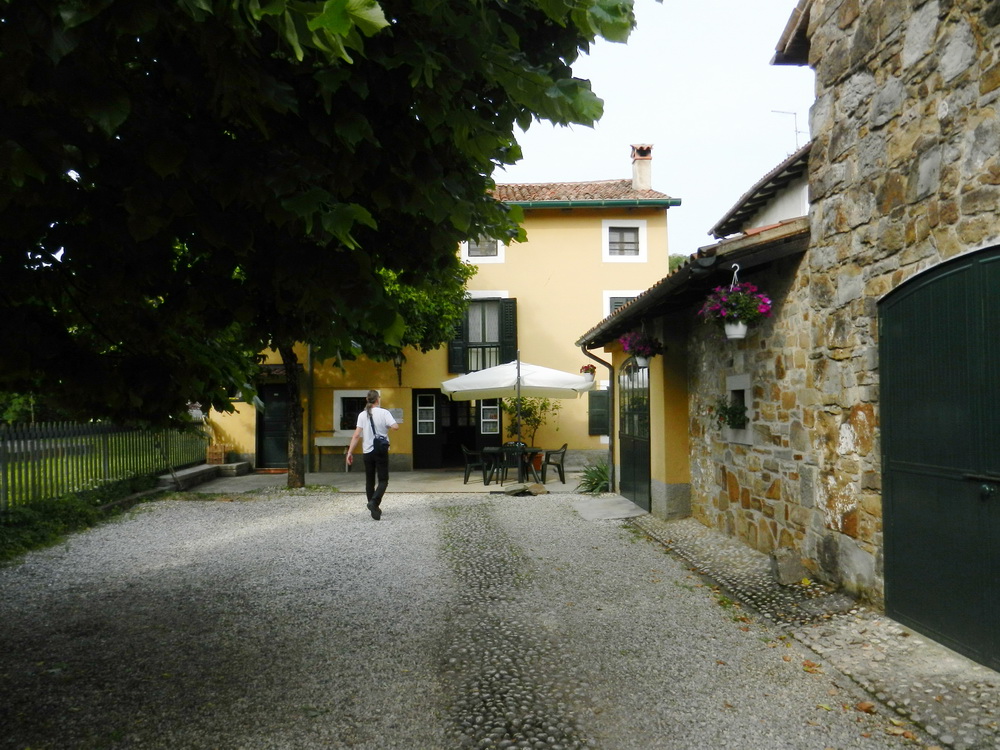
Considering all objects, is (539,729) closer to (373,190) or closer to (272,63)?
(373,190)

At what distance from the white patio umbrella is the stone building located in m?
6.71

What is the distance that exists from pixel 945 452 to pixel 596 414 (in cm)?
1408

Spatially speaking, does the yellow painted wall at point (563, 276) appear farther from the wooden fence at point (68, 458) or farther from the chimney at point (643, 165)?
the wooden fence at point (68, 458)

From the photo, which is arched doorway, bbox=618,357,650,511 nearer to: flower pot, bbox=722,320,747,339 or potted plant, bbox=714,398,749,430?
potted plant, bbox=714,398,749,430

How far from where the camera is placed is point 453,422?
63.4ft

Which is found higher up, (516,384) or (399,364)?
(399,364)

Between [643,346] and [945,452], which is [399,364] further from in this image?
[945,452]

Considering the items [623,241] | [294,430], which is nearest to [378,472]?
[294,430]

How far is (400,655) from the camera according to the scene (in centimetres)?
425

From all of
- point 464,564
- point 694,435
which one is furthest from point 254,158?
point 694,435

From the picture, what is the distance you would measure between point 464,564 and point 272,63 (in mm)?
5029

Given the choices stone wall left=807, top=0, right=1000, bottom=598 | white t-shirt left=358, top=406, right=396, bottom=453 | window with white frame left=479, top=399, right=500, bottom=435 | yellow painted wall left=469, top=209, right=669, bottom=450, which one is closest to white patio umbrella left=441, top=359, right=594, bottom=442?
white t-shirt left=358, top=406, right=396, bottom=453

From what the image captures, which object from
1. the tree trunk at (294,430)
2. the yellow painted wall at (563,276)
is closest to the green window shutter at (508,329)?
the yellow painted wall at (563,276)

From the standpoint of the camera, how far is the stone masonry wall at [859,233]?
155 inches
